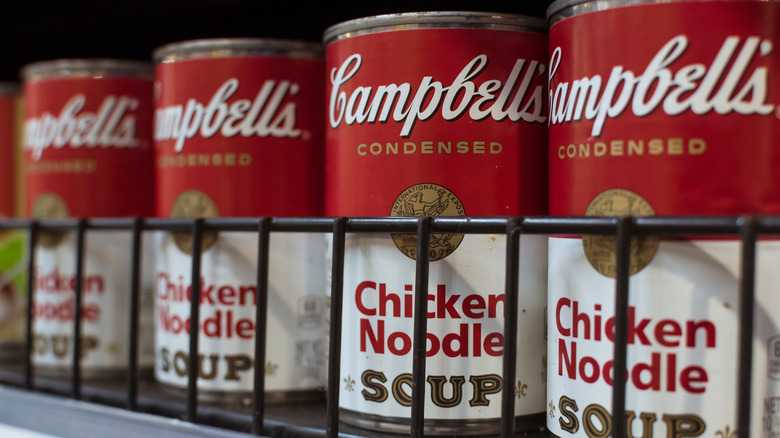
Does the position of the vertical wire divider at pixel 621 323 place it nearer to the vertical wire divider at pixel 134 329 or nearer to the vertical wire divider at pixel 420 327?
the vertical wire divider at pixel 420 327

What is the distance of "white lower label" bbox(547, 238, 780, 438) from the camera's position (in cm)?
46

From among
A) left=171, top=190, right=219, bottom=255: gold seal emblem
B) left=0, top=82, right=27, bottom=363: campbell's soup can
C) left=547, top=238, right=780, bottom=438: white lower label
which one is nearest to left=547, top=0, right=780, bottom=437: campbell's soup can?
left=547, top=238, right=780, bottom=438: white lower label

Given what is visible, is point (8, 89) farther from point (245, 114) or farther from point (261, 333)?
point (261, 333)

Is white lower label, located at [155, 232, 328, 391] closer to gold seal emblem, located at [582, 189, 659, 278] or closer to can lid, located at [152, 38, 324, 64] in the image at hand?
can lid, located at [152, 38, 324, 64]

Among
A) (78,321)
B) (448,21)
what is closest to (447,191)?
(448,21)

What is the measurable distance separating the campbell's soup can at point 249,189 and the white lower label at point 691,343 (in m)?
0.29

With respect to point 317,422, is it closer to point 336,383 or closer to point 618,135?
point 336,383

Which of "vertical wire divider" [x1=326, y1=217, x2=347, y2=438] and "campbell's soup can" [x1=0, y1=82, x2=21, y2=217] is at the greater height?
"campbell's soup can" [x1=0, y1=82, x2=21, y2=217]

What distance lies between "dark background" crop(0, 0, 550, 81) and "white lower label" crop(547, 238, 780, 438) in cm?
34

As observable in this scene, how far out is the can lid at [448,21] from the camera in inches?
21.5

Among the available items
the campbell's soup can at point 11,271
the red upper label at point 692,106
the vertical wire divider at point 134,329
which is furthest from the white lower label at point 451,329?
the campbell's soup can at point 11,271

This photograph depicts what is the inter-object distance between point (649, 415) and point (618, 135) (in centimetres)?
17

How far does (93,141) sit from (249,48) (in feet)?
0.76

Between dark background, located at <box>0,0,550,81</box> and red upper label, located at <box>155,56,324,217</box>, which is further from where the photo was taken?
Result: dark background, located at <box>0,0,550,81</box>
